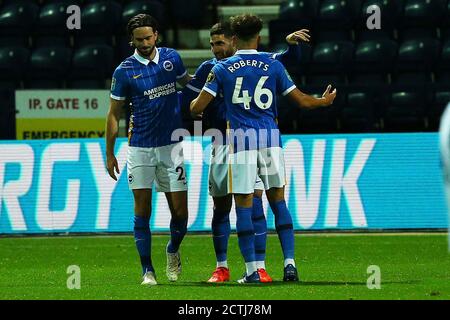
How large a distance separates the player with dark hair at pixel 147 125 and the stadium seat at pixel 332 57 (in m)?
7.88

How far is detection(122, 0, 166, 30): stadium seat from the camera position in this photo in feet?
60.8

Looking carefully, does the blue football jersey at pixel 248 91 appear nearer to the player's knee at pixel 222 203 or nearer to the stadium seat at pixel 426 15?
the player's knee at pixel 222 203

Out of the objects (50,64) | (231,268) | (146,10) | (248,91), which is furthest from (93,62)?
(248,91)

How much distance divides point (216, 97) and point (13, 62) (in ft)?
29.5

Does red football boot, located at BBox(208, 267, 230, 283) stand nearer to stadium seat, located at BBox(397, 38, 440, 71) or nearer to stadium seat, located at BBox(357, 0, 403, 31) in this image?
stadium seat, located at BBox(397, 38, 440, 71)

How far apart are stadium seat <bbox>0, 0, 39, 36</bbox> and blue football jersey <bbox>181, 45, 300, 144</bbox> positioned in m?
9.48

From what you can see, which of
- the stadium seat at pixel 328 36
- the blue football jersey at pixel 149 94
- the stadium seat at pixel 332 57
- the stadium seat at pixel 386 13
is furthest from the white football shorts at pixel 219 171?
the stadium seat at pixel 386 13

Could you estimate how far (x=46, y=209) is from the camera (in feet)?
48.9

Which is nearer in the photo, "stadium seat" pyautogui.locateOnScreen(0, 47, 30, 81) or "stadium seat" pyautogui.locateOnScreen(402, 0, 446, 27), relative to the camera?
"stadium seat" pyautogui.locateOnScreen(0, 47, 30, 81)

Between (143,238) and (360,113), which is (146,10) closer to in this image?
(360,113)

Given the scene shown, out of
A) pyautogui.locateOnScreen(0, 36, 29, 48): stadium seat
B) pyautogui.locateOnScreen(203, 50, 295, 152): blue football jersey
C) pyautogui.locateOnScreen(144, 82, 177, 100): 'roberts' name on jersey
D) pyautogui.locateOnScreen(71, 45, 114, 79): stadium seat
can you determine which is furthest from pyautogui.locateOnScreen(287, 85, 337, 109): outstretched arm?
pyautogui.locateOnScreen(0, 36, 29, 48): stadium seat

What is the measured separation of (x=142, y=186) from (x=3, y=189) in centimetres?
587
